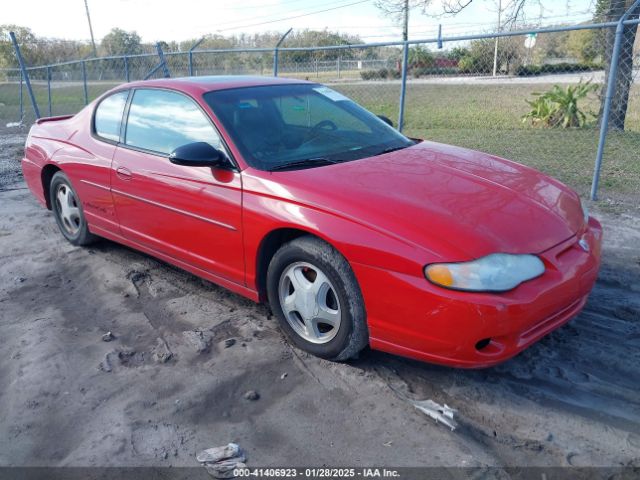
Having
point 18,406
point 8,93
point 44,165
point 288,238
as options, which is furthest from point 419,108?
point 8,93

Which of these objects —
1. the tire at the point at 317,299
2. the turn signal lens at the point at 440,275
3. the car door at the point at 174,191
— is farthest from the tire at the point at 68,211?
the turn signal lens at the point at 440,275

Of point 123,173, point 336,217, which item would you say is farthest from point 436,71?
point 336,217

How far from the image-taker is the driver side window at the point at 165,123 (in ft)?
12.3

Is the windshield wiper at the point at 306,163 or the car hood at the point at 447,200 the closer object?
the car hood at the point at 447,200

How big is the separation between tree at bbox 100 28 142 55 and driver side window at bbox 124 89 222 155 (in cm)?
4316

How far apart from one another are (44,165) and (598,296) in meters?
4.77

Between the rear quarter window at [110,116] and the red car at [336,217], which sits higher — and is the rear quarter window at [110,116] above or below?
above

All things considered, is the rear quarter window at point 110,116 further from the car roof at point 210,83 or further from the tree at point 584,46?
the tree at point 584,46

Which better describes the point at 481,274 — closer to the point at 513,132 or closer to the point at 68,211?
the point at 68,211

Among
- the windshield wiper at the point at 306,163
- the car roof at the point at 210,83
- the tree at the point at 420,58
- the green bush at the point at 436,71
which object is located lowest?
the windshield wiper at the point at 306,163

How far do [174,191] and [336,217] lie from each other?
135 centimetres

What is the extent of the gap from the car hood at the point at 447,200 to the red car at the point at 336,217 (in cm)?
1

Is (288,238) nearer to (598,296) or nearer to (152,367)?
(152,367)

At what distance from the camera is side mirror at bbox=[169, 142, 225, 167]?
3354mm
